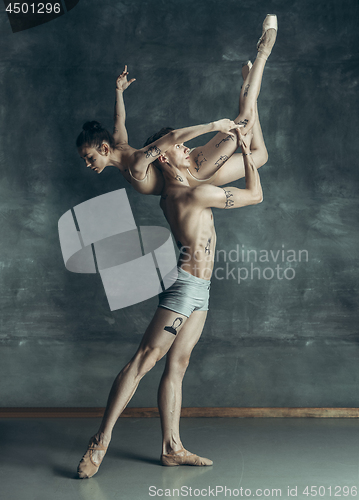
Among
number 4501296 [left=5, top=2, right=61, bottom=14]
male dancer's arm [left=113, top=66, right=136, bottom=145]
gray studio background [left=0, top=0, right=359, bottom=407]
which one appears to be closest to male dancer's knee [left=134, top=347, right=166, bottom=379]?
gray studio background [left=0, top=0, right=359, bottom=407]

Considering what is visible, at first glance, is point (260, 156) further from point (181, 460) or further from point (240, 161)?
point (181, 460)

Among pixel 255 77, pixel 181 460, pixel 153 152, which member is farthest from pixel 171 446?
pixel 255 77

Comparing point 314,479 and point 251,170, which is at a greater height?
point 251,170

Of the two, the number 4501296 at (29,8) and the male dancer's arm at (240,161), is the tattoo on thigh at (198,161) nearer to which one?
the male dancer's arm at (240,161)

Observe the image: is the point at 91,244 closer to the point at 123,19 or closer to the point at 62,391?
the point at 62,391

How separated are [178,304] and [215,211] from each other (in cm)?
129

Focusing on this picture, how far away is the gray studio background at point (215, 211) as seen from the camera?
3.78m

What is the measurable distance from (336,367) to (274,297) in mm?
748

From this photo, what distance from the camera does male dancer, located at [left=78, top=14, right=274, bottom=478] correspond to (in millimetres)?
2652

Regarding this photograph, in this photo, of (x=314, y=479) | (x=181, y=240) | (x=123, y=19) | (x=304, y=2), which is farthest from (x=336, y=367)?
(x=123, y=19)

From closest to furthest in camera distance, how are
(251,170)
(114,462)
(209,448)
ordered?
(251,170), (114,462), (209,448)

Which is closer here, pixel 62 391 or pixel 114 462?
pixel 114 462

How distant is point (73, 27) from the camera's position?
12.5ft

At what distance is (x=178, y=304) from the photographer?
2.74 meters
